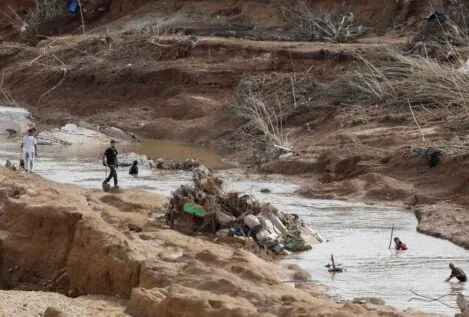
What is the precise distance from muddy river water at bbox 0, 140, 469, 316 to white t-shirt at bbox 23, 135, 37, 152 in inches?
42.6

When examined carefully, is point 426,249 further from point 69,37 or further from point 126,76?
point 69,37

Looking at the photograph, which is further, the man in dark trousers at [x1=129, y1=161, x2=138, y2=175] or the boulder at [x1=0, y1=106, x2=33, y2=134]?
the boulder at [x1=0, y1=106, x2=33, y2=134]

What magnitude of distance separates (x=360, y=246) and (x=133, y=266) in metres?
4.77

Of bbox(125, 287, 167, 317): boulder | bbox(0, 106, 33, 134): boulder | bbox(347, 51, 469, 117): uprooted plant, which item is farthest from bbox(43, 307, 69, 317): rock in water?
bbox(0, 106, 33, 134): boulder

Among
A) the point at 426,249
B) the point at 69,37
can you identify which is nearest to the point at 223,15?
the point at 69,37

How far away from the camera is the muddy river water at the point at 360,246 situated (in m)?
13.7

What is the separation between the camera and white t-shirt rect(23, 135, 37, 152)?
864 inches

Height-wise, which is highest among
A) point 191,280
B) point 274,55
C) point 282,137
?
point 274,55

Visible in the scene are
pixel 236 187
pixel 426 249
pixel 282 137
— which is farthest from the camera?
pixel 282 137

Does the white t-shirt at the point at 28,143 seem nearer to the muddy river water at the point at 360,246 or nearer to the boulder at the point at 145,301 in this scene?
the muddy river water at the point at 360,246

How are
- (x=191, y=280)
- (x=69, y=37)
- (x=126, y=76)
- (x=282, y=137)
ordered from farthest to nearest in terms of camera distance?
A: 1. (x=69, y=37)
2. (x=126, y=76)
3. (x=282, y=137)
4. (x=191, y=280)

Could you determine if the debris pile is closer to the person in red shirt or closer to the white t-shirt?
the person in red shirt

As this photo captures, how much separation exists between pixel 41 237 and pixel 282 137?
13.4 m

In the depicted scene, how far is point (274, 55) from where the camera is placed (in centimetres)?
3406
